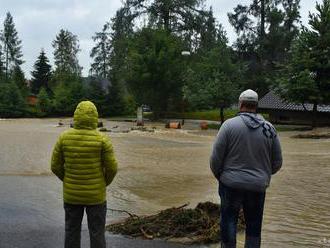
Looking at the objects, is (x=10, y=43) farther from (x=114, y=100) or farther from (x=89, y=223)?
(x=89, y=223)

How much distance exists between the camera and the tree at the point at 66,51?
93.9m

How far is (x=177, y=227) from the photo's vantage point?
778 cm

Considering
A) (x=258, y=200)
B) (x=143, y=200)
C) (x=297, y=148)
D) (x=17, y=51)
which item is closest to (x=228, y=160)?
(x=258, y=200)

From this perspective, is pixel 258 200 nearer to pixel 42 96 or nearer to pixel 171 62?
pixel 171 62

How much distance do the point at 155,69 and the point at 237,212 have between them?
49.2 m

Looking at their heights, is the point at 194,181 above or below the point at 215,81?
below

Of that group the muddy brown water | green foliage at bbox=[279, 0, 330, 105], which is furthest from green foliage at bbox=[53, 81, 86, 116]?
the muddy brown water

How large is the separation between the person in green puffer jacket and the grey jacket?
104 centimetres

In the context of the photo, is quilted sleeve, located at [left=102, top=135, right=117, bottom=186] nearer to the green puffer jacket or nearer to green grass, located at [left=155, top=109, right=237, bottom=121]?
the green puffer jacket

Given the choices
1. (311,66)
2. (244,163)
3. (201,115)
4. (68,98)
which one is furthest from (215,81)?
(244,163)

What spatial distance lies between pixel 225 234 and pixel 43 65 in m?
79.8

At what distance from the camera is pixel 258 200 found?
542cm

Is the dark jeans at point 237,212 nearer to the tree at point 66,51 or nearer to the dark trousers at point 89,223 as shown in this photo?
the dark trousers at point 89,223

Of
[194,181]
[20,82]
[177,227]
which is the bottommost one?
[194,181]
